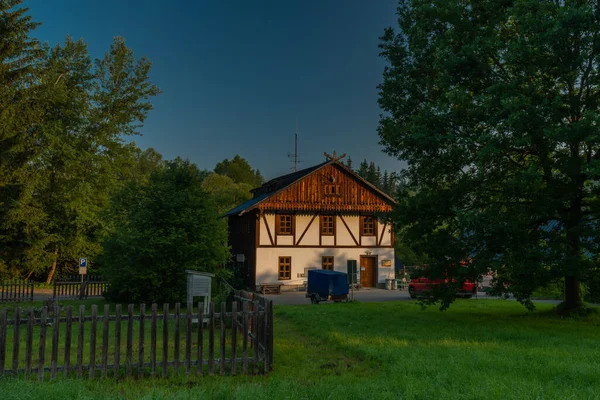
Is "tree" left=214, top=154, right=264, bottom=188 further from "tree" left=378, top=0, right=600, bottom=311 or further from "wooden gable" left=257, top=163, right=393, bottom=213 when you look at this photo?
"tree" left=378, top=0, right=600, bottom=311

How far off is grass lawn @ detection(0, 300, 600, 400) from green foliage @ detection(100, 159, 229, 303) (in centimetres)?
653

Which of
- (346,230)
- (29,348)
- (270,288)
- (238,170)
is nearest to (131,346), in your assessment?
(29,348)

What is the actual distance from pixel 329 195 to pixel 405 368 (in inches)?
992

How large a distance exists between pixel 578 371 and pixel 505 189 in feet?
A: 23.4

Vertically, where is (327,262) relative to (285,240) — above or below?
below

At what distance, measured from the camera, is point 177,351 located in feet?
25.5

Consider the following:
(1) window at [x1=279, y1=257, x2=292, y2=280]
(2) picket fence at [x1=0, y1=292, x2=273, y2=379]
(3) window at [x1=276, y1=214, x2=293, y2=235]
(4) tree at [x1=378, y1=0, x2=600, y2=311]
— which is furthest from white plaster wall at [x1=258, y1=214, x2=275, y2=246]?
(2) picket fence at [x1=0, y1=292, x2=273, y2=379]

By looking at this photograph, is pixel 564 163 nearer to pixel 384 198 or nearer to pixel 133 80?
pixel 384 198

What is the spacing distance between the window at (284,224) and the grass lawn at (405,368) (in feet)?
60.5

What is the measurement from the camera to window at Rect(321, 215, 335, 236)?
32.9 meters

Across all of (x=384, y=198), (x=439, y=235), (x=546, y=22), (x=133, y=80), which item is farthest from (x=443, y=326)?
(x=133, y=80)

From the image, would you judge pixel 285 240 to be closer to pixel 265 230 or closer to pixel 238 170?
pixel 265 230

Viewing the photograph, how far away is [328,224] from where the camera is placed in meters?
33.1

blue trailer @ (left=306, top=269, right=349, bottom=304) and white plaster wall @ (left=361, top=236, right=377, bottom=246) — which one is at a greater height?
white plaster wall @ (left=361, top=236, right=377, bottom=246)
